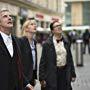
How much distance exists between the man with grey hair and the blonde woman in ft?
5.49

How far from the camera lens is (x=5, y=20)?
5.80 meters

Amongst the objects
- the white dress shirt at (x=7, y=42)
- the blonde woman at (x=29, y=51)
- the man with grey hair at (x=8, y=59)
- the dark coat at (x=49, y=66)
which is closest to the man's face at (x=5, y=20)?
the man with grey hair at (x=8, y=59)

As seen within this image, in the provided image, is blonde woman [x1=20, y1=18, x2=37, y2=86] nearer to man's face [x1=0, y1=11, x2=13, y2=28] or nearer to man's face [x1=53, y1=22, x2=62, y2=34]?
man's face [x1=53, y1=22, x2=62, y2=34]

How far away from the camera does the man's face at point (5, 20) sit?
18.9 feet

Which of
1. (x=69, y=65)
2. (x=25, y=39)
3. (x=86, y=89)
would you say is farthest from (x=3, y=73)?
(x=86, y=89)

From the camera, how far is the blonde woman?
765 cm

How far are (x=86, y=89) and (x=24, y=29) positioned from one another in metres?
5.80

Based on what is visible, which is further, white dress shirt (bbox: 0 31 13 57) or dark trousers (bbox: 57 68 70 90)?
dark trousers (bbox: 57 68 70 90)

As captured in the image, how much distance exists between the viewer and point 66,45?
8.28m

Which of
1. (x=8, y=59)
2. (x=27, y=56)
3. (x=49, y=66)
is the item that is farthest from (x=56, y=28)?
(x=8, y=59)

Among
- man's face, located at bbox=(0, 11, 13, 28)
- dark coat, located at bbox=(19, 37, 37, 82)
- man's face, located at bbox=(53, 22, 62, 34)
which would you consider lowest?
dark coat, located at bbox=(19, 37, 37, 82)

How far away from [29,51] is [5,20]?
199 centimetres

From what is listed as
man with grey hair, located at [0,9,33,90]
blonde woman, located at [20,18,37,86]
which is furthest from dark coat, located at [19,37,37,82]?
man with grey hair, located at [0,9,33,90]

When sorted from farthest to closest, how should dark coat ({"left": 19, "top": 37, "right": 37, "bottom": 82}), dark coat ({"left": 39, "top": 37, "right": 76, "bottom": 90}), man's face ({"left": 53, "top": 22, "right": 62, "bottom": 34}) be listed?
man's face ({"left": 53, "top": 22, "right": 62, "bottom": 34}) < dark coat ({"left": 39, "top": 37, "right": 76, "bottom": 90}) < dark coat ({"left": 19, "top": 37, "right": 37, "bottom": 82})
